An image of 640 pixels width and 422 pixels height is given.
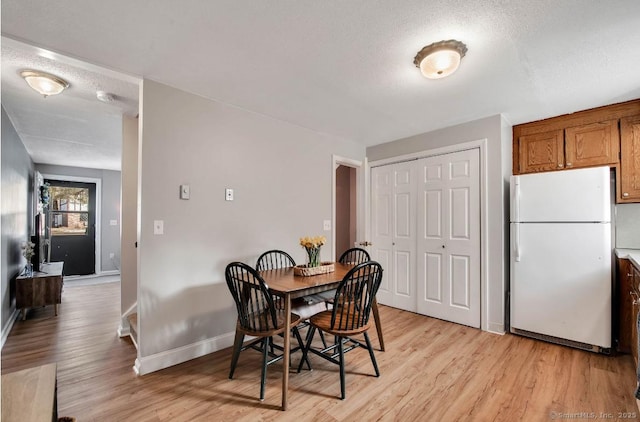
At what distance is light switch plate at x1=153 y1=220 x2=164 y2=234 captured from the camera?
2359 millimetres

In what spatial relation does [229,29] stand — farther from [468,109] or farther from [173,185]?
[468,109]

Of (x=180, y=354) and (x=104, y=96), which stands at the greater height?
(x=104, y=96)

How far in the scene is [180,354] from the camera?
2.47 metres

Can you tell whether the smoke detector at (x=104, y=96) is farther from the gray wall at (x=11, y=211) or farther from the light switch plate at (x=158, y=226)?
the light switch plate at (x=158, y=226)

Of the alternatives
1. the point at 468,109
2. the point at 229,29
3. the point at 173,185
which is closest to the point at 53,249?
the point at 173,185

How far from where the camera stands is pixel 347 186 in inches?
216

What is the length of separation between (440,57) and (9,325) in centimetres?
502

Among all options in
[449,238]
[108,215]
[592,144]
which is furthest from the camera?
[108,215]

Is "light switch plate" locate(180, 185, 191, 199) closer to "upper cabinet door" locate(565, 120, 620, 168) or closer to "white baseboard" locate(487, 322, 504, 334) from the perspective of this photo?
"white baseboard" locate(487, 322, 504, 334)

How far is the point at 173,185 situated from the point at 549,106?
146 inches

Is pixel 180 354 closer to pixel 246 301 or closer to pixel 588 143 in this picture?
pixel 246 301

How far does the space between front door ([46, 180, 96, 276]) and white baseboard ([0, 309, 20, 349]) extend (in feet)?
10.0

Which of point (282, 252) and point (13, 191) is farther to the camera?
point (13, 191)

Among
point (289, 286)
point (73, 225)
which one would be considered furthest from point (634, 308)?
point (73, 225)
